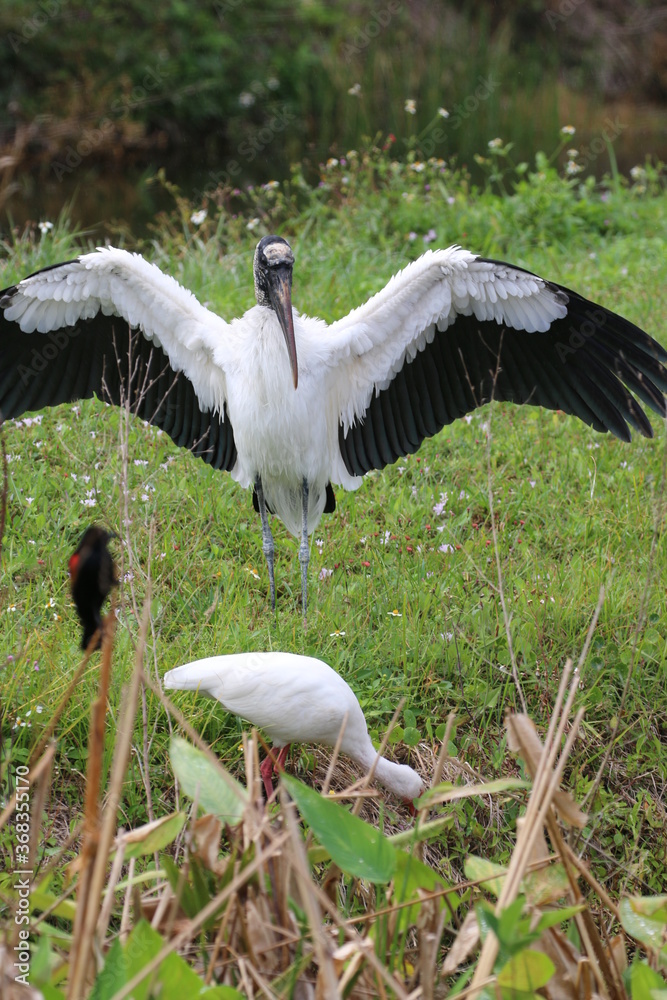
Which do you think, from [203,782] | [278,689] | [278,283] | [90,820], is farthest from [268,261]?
[90,820]

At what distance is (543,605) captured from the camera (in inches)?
125

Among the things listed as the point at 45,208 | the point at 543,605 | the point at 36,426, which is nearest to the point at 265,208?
the point at 45,208

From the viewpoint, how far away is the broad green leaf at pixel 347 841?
59.7 inches

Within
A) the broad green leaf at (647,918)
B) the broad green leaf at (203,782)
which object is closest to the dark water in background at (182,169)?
the broad green leaf at (203,782)

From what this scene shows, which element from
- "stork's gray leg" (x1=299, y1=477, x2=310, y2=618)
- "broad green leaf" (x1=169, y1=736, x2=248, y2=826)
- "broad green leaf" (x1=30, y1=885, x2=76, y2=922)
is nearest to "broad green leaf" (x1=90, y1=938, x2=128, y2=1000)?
"broad green leaf" (x1=30, y1=885, x2=76, y2=922)

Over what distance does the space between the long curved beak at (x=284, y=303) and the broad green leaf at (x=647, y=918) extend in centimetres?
196

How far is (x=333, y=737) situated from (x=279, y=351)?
1331 millimetres

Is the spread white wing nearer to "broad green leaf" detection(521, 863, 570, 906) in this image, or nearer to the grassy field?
the grassy field

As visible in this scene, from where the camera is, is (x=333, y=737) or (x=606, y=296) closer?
(x=333, y=737)

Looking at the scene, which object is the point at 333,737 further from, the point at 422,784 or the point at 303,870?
the point at 303,870

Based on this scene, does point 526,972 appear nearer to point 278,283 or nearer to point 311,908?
point 311,908

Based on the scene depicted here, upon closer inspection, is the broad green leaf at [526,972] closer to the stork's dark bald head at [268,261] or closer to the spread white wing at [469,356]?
the spread white wing at [469,356]

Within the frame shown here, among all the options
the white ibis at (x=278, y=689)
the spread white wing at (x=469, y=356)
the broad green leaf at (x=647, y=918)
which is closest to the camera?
the broad green leaf at (x=647, y=918)

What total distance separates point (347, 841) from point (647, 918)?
1.67 feet
